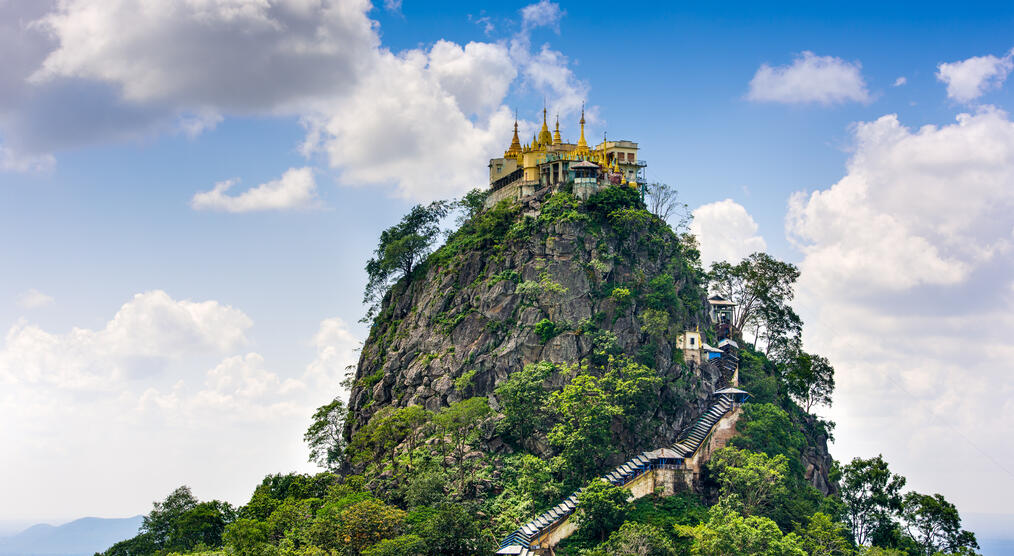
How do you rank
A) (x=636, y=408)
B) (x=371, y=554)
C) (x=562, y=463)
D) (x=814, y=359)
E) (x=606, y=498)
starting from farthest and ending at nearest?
(x=814, y=359) → (x=636, y=408) → (x=562, y=463) → (x=606, y=498) → (x=371, y=554)

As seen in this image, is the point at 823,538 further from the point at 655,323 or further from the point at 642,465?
the point at 655,323

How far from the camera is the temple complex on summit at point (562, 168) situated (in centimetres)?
8281

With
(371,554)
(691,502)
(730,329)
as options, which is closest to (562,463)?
(691,502)

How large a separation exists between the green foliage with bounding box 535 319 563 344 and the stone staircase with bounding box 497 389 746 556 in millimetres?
11624

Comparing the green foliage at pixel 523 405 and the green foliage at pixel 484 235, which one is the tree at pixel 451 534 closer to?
the green foliage at pixel 523 405

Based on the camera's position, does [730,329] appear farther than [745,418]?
Yes

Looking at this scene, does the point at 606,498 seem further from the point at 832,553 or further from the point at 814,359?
the point at 814,359

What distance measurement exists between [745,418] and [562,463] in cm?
1584

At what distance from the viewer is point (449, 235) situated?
295 ft

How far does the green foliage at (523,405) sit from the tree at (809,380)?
25.9 m

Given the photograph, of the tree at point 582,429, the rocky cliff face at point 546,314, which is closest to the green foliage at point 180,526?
the rocky cliff face at point 546,314

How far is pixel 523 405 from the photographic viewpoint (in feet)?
226

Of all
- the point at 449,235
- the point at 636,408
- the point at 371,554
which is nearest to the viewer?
the point at 371,554

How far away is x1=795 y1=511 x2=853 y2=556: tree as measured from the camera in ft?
201
